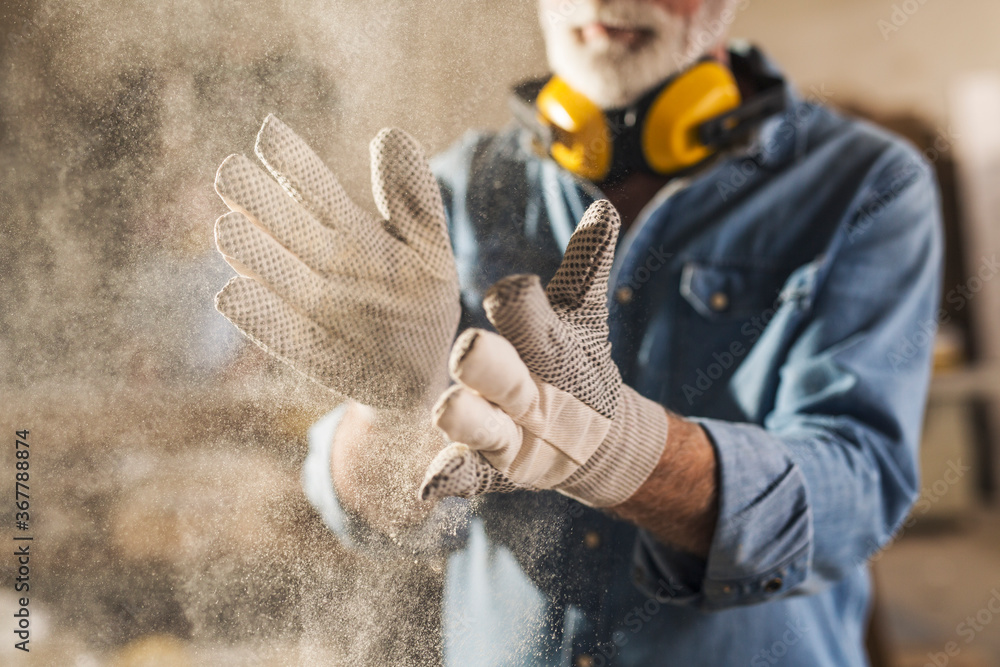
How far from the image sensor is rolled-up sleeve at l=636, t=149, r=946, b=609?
2.09 ft

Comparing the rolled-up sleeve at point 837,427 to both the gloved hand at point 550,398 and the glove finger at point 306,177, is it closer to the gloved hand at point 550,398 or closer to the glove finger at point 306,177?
the gloved hand at point 550,398

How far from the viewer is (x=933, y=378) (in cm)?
239

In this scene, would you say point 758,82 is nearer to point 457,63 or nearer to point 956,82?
point 457,63

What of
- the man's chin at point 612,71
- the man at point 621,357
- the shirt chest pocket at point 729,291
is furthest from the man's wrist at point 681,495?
the man's chin at point 612,71

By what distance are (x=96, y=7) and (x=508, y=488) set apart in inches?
14.5

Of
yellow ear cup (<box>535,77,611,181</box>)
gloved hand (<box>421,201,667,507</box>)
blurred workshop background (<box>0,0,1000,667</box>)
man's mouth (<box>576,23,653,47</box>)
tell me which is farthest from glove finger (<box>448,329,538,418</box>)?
man's mouth (<box>576,23,653,47</box>)

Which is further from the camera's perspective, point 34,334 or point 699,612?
Result: point 699,612

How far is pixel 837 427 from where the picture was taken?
770 mm

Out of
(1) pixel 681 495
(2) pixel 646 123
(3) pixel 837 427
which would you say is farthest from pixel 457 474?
(3) pixel 837 427

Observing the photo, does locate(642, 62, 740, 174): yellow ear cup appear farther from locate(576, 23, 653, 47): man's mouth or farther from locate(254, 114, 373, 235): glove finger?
locate(254, 114, 373, 235): glove finger

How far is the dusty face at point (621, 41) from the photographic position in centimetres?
57

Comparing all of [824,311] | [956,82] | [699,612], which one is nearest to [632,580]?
[699,612]

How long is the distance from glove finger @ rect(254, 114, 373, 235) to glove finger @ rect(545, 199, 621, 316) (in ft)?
0.39

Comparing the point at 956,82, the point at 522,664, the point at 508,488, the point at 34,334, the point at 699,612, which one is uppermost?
the point at 34,334
